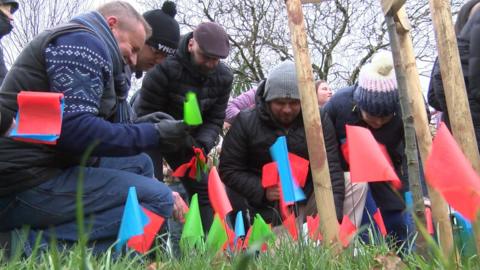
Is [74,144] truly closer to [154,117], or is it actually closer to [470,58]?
[154,117]

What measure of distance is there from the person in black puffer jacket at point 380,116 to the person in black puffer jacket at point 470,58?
248mm

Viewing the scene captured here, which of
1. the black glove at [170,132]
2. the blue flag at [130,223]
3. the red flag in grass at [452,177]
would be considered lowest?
the blue flag at [130,223]

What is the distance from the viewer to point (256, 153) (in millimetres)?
3357

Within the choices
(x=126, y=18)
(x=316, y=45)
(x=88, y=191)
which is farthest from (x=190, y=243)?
(x=316, y=45)

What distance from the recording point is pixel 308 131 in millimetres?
2043

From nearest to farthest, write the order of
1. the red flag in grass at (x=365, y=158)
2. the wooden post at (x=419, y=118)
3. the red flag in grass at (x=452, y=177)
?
1. the red flag in grass at (x=452, y=177)
2. the red flag in grass at (x=365, y=158)
3. the wooden post at (x=419, y=118)

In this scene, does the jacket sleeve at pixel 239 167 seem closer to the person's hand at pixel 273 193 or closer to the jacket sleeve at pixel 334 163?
the person's hand at pixel 273 193

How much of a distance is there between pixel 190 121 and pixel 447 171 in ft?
4.15

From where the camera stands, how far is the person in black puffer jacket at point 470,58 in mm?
2650

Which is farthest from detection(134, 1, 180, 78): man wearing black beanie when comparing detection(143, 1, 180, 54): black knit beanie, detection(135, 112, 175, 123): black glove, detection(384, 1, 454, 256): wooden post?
detection(384, 1, 454, 256): wooden post

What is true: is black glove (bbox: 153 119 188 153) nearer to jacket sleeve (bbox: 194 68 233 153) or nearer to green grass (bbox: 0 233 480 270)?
green grass (bbox: 0 233 480 270)

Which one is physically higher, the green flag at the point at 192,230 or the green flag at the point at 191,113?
the green flag at the point at 191,113

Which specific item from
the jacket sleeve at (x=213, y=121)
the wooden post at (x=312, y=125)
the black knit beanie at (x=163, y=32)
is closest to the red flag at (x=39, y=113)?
the wooden post at (x=312, y=125)

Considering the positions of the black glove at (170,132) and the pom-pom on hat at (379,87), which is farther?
the pom-pom on hat at (379,87)
